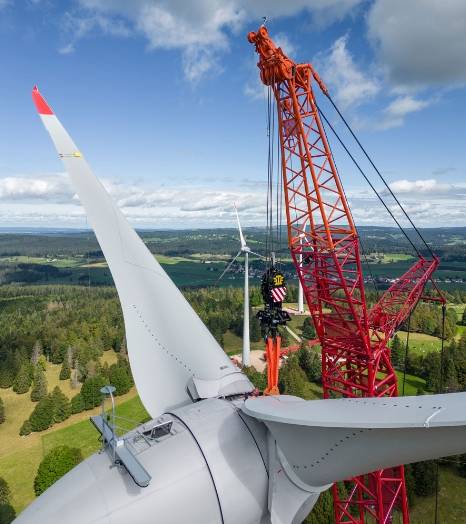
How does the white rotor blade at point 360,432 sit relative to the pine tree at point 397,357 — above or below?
above

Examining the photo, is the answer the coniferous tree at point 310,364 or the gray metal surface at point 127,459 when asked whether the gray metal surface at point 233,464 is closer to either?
the gray metal surface at point 127,459

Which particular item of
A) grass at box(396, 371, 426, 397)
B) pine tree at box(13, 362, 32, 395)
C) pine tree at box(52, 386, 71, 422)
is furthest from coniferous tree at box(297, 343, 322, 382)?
pine tree at box(13, 362, 32, 395)

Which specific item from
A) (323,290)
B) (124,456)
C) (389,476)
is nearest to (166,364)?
(124,456)

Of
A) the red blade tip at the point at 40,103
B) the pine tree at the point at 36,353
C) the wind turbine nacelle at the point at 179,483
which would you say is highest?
the red blade tip at the point at 40,103

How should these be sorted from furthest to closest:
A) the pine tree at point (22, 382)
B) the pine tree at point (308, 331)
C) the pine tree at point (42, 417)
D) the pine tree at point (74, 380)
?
the pine tree at point (308, 331)
the pine tree at point (74, 380)
the pine tree at point (22, 382)
the pine tree at point (42, 417)

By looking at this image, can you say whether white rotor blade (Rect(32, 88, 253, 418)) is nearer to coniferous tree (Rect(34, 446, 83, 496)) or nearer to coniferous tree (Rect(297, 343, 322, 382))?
coniferous tree (Rect(34, 446, 83, 496))

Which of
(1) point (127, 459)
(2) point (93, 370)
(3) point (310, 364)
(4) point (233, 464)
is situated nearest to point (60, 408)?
(2) point (93, 370)

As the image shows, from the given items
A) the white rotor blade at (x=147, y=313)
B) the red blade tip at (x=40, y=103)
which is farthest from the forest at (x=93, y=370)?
the red blade tip at (x=40, y=103)

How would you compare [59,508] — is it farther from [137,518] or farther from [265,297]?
[265,297]
